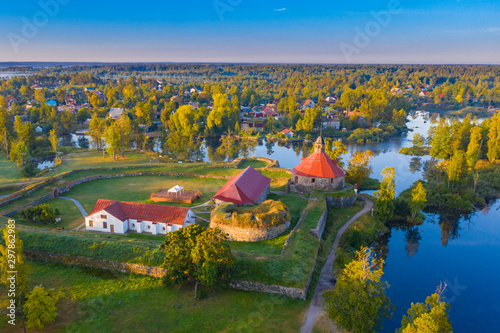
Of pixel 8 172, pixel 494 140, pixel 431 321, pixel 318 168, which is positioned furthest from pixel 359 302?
pixel 8 172

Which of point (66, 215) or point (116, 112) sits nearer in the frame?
point (66, 215)

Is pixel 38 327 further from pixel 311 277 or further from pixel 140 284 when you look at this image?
pixel 311 277

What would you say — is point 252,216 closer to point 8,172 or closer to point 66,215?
point 66,215

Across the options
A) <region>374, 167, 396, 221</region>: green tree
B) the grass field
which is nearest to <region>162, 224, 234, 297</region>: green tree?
<region>374, 167, 396, 221</region>: green tree

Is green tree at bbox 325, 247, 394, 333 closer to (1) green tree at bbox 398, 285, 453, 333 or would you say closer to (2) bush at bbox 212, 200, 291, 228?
(1) green tree at bbox 398, 285, 453, 333

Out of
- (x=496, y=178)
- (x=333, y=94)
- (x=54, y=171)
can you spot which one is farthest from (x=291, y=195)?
(x=333, y=94)

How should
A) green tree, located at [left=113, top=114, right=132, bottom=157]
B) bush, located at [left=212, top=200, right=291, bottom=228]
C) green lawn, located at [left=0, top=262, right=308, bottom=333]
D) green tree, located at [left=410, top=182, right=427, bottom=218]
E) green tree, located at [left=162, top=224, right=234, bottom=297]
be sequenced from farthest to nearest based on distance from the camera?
1. green tree, located at [left=113, top=114, right=132, bottom=157]
2. green tree, located at [left=410, top=182, right=427, bottom=218]
3. bush, located at [left=212, top=200, right=291, bottom=228]
4. green tree, located at [left=162, top=224, right=234, bottom=297]
5. green lawn, located at [left=0, top=262, right=308, bottom=333]

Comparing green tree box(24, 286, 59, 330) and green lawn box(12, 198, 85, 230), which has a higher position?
green tree box(24, 286, 59, 330)
